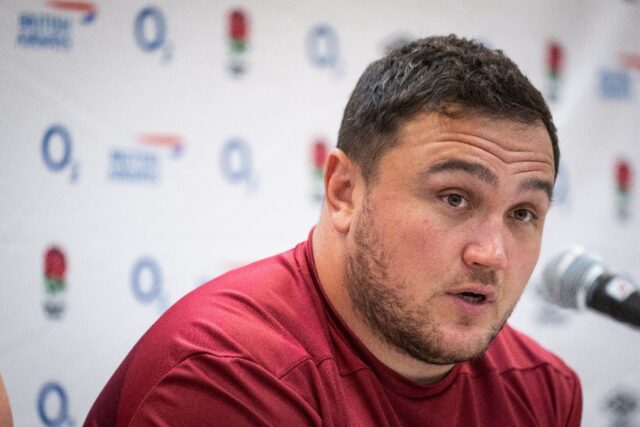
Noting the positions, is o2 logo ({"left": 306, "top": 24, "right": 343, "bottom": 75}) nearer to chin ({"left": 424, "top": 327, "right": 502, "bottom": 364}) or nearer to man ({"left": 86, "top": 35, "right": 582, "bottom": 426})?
man ({"left": 86, "top": 35, "right": 582, "bottom": 426})

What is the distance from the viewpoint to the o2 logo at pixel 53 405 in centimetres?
191

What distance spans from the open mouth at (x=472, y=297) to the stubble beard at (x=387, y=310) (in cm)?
4

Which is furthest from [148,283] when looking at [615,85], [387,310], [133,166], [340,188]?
[615,85]

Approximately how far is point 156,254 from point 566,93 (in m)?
1.37

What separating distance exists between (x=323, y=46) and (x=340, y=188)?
865 millimetres

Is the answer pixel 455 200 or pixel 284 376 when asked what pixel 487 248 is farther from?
pixel 284 376

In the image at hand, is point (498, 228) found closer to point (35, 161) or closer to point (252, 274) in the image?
point (252, 274)

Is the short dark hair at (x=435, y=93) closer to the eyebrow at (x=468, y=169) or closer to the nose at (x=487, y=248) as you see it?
the eyebrow at (x=468, y=169)

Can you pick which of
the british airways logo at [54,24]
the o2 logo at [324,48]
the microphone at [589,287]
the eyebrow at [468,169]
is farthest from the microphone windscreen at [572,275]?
the british airways logo at [54,24]

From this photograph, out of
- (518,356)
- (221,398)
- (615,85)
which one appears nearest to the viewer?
(221,398)

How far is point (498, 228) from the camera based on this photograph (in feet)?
4.40

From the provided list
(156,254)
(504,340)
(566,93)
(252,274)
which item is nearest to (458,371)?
(504,340)

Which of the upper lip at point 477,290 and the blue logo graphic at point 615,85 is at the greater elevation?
the blue logo graphic at point 615,85

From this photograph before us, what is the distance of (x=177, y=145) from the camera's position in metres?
2.06
